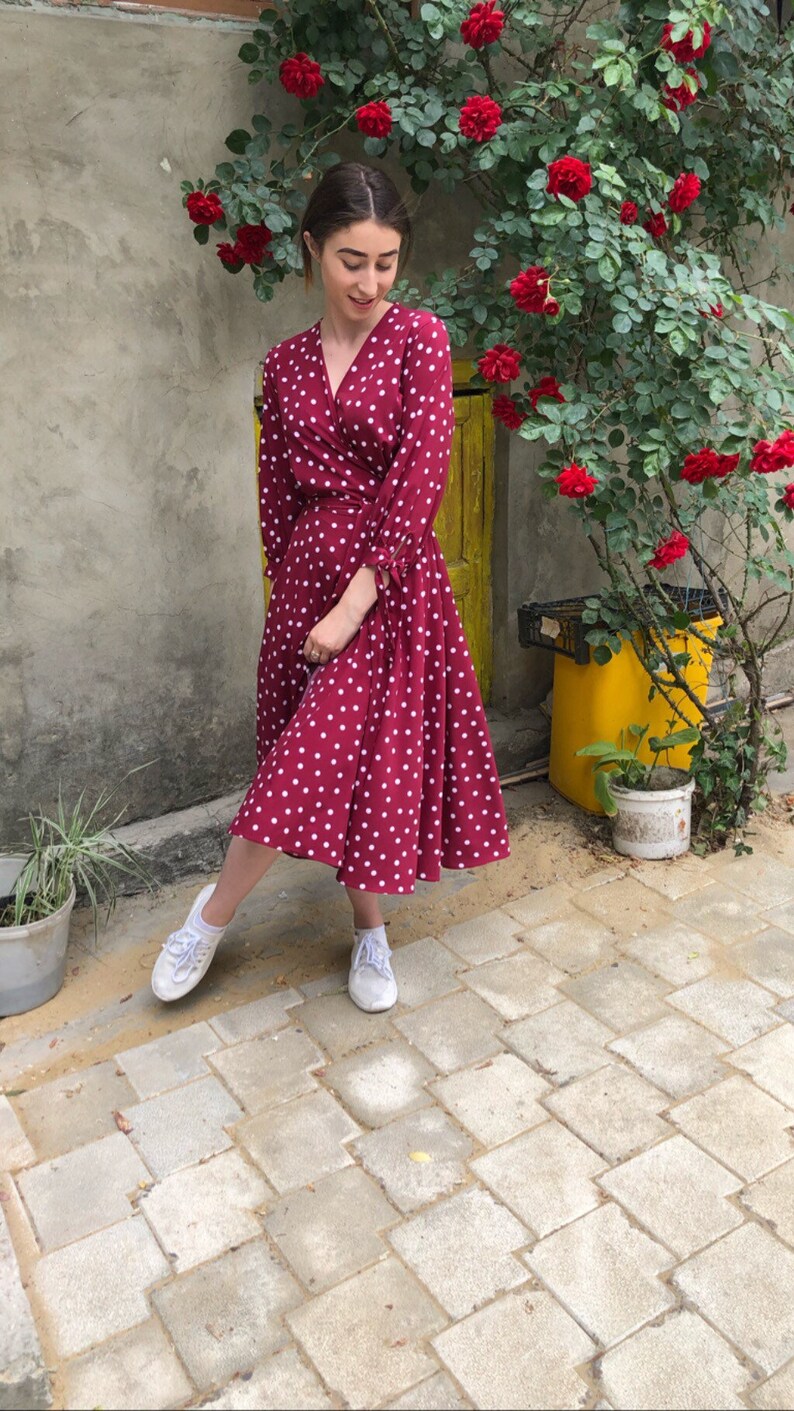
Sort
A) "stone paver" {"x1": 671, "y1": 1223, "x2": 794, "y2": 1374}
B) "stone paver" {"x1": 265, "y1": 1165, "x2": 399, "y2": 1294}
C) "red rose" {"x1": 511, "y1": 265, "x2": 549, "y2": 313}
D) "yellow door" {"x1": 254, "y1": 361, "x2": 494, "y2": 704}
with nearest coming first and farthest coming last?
"stone paver" {"x1": 671, "y1": 1223, "x2": 794, "y2": 1374} → "stone paver" {"x1": 265, "y1": 1165, "x2": 399, "y2": 1294} → "red rose" {"x1": 511, "y1": 265, "x2": 549, "y2": 313} → "yellow door" {"x1": 254, "y1": 361, "x2": 494, "y2": 704}

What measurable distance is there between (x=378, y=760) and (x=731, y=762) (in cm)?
151

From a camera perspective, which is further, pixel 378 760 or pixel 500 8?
pixel 500 8

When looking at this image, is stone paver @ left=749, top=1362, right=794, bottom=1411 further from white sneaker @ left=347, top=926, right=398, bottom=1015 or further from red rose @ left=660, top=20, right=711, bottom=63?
red rose @ left=660, top=20, right=711, bottom=63

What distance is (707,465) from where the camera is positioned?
3.06 metres

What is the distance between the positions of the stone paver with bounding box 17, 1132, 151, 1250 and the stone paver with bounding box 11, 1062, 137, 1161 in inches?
1.7

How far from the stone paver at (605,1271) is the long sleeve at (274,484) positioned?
1.67 metres

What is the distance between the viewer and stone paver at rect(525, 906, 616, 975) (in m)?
3.11

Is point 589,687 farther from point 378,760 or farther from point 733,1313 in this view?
point 733,1313

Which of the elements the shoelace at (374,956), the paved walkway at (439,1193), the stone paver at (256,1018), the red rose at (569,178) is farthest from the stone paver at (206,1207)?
the red rose at (569,178)

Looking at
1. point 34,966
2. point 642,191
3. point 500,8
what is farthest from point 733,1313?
point 500,8

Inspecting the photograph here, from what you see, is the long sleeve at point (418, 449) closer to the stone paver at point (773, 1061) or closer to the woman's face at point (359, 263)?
the woman's face at point (359, 263)

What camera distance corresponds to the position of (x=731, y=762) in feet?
12.1

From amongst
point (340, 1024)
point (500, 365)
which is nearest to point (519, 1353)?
point (340, 1024)

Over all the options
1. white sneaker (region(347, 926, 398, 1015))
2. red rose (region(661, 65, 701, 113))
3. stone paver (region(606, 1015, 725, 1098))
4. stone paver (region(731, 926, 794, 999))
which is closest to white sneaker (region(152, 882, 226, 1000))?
white sneaker (region(347, 926, 398, 1015))
